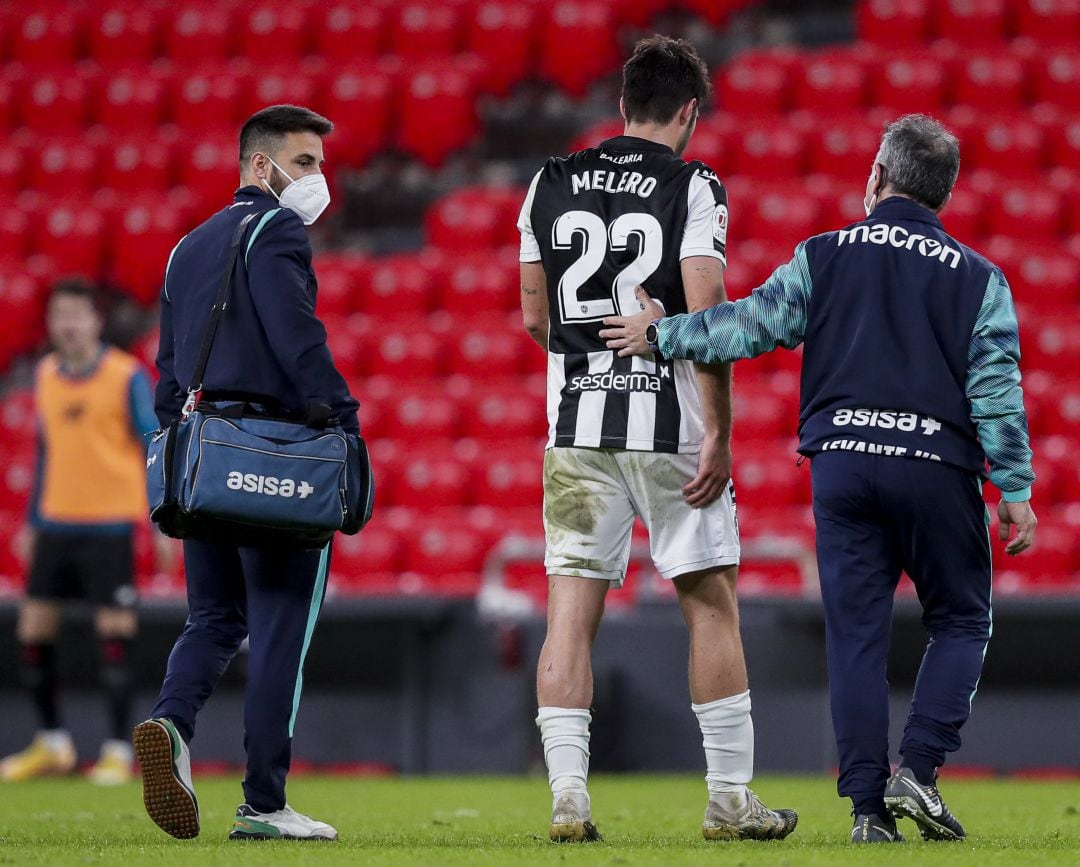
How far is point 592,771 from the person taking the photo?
7457mm

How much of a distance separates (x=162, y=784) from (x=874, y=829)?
171 centimetres

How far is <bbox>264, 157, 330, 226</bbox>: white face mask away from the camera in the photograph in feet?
14.0

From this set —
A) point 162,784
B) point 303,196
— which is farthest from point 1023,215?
point 162,784

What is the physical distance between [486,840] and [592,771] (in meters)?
3.40

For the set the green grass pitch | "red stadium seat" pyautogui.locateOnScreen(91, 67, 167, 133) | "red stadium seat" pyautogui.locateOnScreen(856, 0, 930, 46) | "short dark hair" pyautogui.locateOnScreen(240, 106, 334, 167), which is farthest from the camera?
"red stadium seat" pyautogui.locateOnScreen(91, 67, 167, 133)

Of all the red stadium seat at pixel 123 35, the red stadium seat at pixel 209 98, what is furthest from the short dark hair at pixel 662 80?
the red stadium seat at pixel 123 35

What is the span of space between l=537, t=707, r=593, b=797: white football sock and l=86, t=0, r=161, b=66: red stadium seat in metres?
11.2

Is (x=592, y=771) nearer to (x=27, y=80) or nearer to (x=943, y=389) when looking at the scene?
(x=943, y=389)

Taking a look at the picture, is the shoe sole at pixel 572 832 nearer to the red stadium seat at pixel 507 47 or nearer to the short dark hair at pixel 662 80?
the short dark hair at pixel 662 80

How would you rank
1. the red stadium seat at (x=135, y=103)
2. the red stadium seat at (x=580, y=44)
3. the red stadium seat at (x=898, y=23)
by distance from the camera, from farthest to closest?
the red stadium seat at (x=135, y=103)
the red stadium seat at (x=580, y=44)
the red stadium seat at (x=898, y=23)

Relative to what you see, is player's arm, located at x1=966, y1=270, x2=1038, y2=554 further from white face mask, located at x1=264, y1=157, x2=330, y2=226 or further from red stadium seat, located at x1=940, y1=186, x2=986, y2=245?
red stadium seat, located at x1=940, y1=186, x2=986, y2=245

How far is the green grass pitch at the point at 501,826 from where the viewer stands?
3.54m

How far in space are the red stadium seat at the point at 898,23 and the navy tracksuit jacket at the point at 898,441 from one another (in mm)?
8428

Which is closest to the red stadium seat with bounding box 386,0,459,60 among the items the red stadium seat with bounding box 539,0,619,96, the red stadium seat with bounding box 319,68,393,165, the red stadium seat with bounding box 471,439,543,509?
the red stadium seat with bounding box 319,68,393,165
